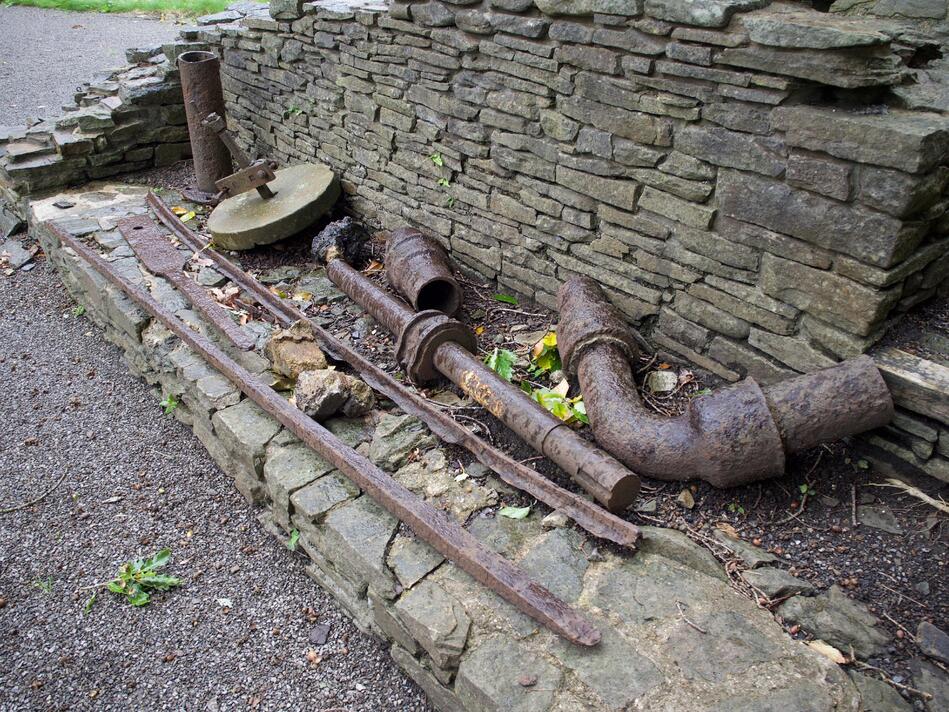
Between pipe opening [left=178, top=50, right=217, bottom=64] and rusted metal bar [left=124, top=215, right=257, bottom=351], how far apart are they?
4.81ft

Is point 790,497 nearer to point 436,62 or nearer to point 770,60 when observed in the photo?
point 770,60

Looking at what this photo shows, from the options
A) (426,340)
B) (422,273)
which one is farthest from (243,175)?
(426,340)

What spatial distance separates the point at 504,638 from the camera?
9.03 feet

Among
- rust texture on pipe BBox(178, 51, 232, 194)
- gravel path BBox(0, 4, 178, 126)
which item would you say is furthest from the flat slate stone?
gravel path BBox(0, 4, 178, 126)

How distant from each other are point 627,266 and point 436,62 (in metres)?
2.00

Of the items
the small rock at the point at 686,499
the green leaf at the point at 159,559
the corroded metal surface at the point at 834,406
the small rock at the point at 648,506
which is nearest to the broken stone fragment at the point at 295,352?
the green leaf at the point at 159,559

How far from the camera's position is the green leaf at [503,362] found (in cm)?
417

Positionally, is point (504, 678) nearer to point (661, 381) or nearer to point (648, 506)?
point (648, 506)

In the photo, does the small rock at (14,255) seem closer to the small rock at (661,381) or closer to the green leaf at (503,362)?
the green leaf at (503,362)

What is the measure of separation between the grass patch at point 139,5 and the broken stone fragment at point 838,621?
1382cm

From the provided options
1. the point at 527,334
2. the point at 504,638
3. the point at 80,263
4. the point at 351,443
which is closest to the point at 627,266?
the point at 527,334

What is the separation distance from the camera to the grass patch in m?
13.2

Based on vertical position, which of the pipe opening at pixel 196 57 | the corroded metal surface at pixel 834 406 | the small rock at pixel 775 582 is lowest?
the small rock at pixel 775 582

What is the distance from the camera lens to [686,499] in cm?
331
